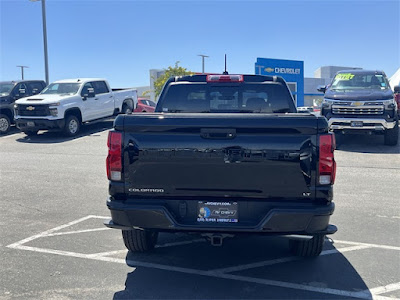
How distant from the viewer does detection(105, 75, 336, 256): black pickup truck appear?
3357 mm

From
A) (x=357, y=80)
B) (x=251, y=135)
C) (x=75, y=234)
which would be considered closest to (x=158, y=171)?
(x=251, y=135)

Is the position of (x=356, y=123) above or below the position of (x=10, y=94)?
below

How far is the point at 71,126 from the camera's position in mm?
14766

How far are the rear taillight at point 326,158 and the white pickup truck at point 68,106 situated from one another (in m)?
12.3

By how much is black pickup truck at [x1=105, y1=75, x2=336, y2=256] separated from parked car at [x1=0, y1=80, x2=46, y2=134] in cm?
1449

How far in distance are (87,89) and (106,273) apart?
12.3 meters

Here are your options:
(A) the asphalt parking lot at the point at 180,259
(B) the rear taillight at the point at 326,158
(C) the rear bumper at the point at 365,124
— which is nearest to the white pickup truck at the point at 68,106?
(A) the asphalt parking lot at the point at 180,259

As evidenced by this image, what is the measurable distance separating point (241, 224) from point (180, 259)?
47.8 inches

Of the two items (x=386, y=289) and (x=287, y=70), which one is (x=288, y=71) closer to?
(x=287, y=70)

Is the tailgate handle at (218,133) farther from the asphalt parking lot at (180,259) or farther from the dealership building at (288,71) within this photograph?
the dealership building at (288,71)

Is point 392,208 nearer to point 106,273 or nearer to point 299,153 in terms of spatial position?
point 299,153

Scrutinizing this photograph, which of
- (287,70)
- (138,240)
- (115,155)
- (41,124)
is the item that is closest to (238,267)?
(138,240)

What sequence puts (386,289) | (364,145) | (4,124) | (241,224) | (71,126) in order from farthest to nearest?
(4,124), (71,126), (364,145), (386,289), (241,224)

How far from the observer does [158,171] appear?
349cm
